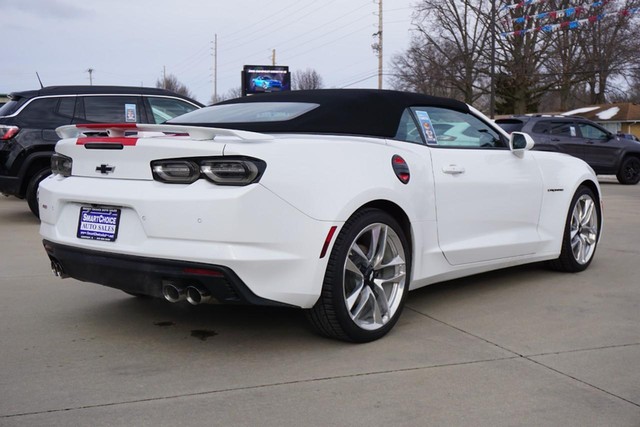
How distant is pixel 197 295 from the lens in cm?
353

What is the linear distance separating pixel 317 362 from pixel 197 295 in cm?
72

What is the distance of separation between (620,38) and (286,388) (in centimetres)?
5023

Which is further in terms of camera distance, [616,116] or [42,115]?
[616,116]

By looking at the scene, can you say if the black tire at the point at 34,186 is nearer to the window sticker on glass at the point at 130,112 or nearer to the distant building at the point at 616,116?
the window sticker on glass at the point at 130,112

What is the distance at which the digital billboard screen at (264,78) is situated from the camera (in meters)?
47.3

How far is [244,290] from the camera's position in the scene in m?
3.44

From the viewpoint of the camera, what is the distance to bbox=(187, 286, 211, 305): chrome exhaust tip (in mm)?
3494

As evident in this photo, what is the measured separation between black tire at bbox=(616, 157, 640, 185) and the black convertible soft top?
14534mm

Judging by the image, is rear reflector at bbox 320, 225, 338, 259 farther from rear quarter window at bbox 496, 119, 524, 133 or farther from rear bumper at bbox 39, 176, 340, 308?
rear quarter window at bbox 496, 119, 524, 133

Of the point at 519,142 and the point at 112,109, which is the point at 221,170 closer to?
the point at 519,142

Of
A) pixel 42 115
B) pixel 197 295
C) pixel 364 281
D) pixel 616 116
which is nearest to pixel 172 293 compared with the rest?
pixel 197 295

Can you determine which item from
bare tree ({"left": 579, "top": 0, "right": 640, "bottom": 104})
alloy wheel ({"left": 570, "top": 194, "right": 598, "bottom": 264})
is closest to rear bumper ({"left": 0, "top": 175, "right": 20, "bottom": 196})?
alloy wheel ({"left": 570, "top": 194, "right": 598, "bottom": 264})

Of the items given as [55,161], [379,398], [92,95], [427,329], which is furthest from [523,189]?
[92,95]

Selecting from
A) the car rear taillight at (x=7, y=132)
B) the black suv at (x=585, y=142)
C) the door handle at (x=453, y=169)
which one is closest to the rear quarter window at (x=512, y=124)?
the black suv at (x=585, y=142)
